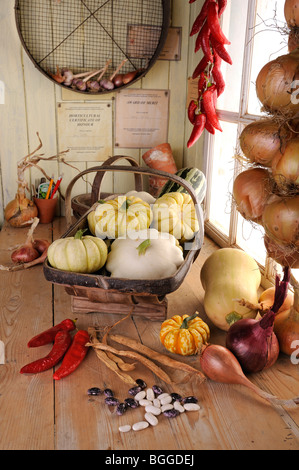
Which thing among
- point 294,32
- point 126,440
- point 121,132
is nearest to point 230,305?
point 126,440

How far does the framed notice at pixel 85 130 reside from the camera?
1896mm

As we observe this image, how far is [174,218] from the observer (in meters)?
1.21

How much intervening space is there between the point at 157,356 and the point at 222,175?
3.10ft

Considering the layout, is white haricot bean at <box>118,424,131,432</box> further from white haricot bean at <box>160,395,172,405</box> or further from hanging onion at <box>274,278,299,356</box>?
hanging onion at <box>274,278,299,356</box>

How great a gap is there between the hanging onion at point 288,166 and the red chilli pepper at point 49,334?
0.58 m

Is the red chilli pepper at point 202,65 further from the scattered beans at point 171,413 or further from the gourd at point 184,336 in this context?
the scattered beans at point 171,413

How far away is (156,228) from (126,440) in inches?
23.6

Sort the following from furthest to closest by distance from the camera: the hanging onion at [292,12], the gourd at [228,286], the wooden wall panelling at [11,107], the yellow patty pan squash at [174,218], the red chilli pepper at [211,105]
A: the wooden wall panelling at [11,107], the red chilli pepper at [211,105], the yellow patty pan squash at [174,218], the gourd at [228,286], the hanging onion at [292,12]

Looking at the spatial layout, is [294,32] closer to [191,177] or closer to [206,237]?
[191,177]

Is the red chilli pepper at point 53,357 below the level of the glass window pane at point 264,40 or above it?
below

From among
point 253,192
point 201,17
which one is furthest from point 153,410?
point 201,17

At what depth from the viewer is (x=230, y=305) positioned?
3.49 feet

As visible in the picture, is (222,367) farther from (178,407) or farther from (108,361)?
(108,361)

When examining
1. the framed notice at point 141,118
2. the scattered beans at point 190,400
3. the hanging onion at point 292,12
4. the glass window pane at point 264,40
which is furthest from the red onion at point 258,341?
the framed notice at point 141,118
